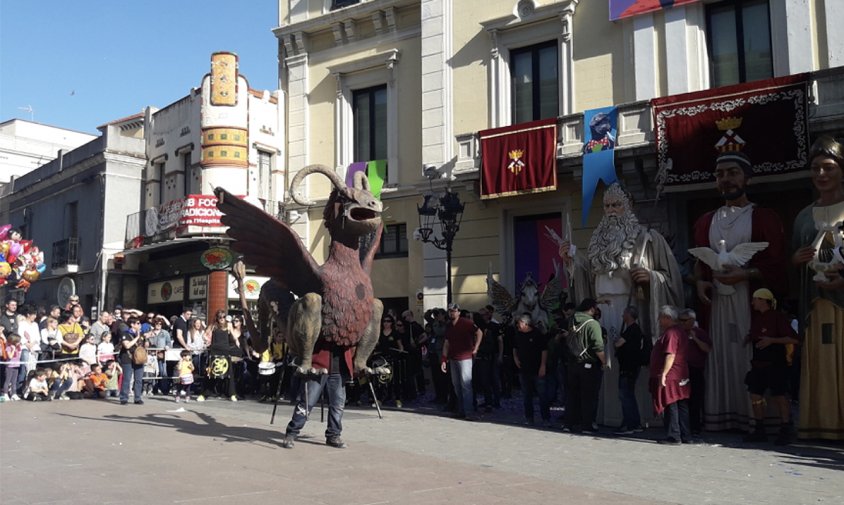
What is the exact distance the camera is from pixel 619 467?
7.33 metres

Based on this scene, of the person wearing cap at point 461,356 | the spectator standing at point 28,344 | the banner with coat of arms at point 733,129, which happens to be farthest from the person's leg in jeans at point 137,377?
the banner with coat of arms at point 733,129

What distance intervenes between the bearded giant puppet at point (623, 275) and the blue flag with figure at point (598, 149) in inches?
232

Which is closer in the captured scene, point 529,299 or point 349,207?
point 349,207

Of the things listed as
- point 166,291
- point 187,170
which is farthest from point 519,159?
point 166,291

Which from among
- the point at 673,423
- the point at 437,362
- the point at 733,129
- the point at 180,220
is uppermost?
the point at 733,129

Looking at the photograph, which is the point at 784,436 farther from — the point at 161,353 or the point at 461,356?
the point at 161,353

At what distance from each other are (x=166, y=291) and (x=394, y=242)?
1005 centimetres

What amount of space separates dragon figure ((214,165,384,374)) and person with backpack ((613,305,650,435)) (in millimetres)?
3271

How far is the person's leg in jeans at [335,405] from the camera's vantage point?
27.0ft

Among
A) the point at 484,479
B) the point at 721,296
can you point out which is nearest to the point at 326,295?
the point at 484,479

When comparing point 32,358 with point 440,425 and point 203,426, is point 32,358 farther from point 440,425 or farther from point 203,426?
point 440,425

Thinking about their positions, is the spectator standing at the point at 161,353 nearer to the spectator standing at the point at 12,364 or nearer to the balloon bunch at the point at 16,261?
the spectator standing at the point at 12,364

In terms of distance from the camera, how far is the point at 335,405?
→ 8242 millimetres

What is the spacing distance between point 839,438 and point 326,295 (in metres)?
5.82
